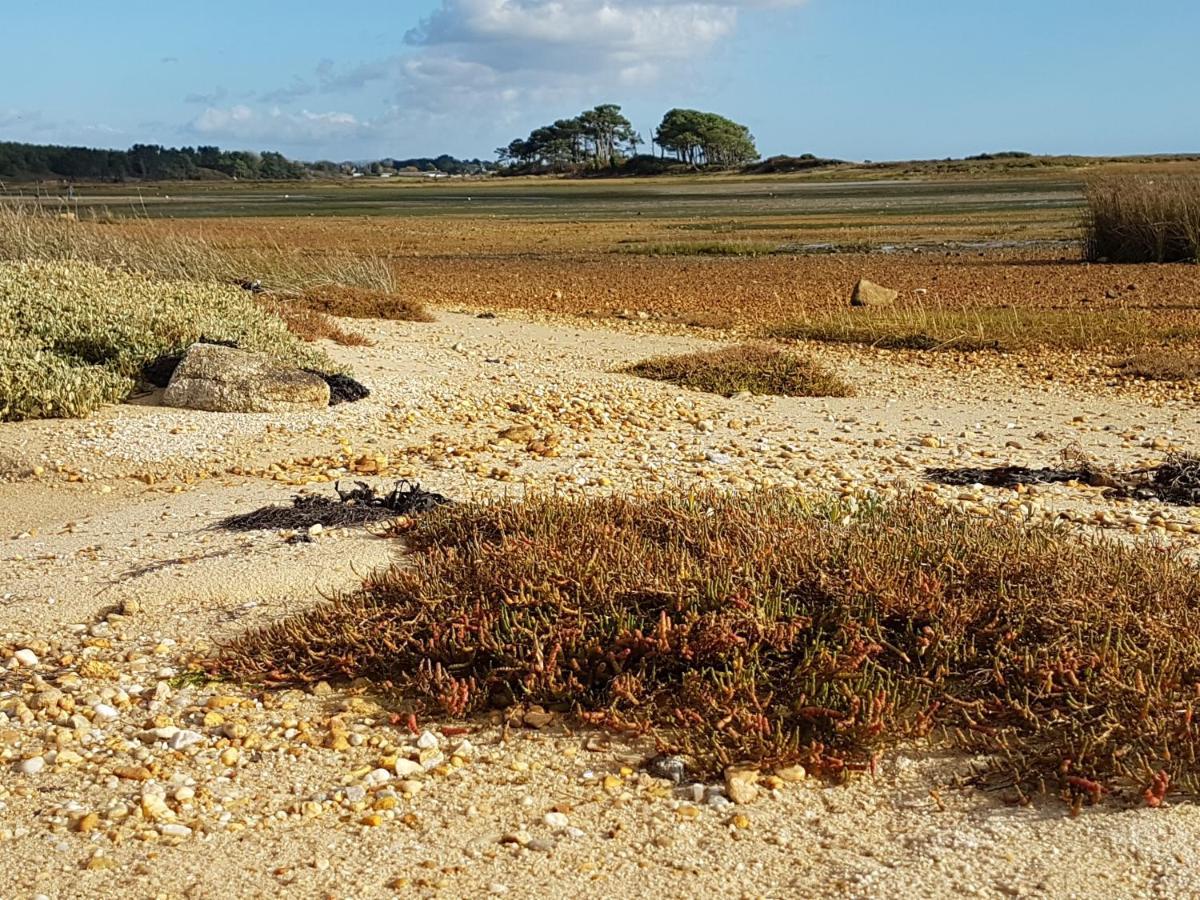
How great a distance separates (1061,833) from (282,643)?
2719 millimetres

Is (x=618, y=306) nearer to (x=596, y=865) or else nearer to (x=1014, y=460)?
(x=1014, y=460)

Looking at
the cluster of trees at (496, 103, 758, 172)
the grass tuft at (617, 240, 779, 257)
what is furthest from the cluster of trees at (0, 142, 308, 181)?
the grass tuft at (617, 240, 779, 257)

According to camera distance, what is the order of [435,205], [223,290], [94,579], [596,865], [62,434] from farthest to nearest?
[435,205], [223,290], [62,434], [94,579], [596,865]

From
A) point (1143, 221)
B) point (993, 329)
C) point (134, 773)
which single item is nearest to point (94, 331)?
point (134, 773)

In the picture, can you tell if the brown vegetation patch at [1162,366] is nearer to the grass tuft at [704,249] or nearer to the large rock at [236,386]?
the large rock at [236,386]

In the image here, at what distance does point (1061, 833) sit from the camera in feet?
11.3

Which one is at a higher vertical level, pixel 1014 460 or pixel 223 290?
pixel 223 290

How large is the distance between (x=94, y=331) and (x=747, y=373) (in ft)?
18.7

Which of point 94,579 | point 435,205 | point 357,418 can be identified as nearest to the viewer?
point 94,579

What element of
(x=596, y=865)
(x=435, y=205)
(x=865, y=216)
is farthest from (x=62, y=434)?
(x=435, y=205)

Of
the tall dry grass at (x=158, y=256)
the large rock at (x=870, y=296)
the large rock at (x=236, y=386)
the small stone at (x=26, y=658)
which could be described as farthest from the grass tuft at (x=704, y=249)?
the small stone at (x=26, y=658)

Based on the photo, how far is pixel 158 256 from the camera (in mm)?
16922

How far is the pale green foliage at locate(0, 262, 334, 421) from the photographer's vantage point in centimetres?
896

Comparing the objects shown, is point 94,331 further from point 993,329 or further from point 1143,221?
point 1143,221
